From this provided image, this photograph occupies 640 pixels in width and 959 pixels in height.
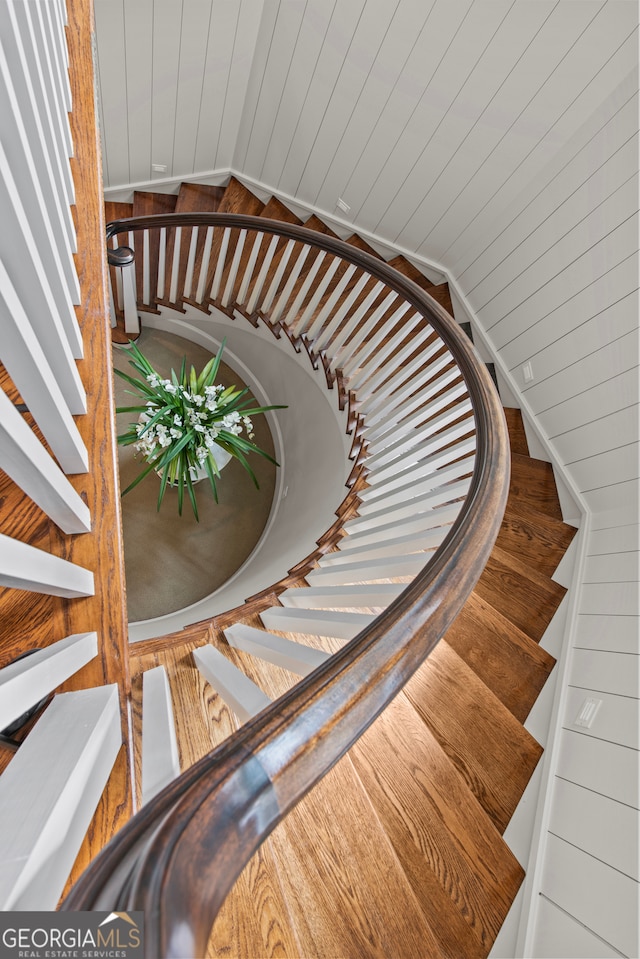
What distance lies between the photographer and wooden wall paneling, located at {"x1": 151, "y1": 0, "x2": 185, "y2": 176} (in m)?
2.90

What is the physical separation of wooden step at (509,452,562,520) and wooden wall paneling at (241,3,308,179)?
2.49 metres

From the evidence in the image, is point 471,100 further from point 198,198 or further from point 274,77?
point 198,198

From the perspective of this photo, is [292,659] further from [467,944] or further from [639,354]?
[639,354]

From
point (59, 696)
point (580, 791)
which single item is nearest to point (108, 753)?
point (59, 696)

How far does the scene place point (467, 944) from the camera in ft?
4.41

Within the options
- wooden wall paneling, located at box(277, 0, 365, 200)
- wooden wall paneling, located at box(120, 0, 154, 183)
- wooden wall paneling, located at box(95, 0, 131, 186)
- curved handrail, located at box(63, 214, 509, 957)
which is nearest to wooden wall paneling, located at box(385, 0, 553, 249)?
wooden wall paneling, located at box(277, 0, 365, 200)

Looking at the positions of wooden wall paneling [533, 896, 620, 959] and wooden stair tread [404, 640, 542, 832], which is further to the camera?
wooden stair tread [404, 640, 542, 832]

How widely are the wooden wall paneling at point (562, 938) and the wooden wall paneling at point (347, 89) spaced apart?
3.59 metres

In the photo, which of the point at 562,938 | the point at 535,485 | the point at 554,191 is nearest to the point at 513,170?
the point at 554,191

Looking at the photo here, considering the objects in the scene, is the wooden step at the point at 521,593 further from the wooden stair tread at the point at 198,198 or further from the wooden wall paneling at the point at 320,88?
the wooden stair tread at the point at 198,198

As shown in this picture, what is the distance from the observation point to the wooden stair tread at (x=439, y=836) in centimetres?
137

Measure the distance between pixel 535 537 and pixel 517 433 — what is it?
630 millimetres

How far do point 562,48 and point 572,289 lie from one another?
0.95m

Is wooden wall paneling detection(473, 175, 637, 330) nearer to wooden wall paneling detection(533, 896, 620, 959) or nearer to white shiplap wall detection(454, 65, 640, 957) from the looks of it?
white shiplap wall detection(454, 65, 640, 957)
